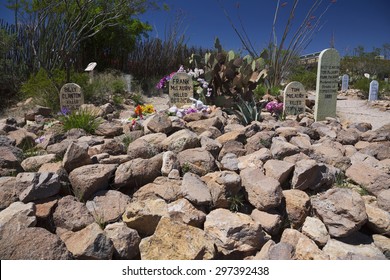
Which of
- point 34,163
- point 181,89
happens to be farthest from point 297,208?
point 181,89

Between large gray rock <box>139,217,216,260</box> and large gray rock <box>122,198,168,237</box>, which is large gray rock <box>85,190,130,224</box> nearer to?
large gray rock <box>122,198,168,237</box>

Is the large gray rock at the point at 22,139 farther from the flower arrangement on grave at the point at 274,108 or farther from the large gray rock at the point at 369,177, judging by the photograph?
the flower arrangement on grave at the point at 274,108

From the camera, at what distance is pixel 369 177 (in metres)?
2.54

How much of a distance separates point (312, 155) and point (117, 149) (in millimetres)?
1888

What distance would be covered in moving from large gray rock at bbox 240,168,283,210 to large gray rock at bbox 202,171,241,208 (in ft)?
0.30

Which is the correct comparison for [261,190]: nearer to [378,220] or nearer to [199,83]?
[378,220]

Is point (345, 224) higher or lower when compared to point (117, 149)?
lower

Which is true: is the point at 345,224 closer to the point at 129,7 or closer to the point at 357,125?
the point at 357,125

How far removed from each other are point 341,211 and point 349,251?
25cm

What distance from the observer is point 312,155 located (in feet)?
9.66

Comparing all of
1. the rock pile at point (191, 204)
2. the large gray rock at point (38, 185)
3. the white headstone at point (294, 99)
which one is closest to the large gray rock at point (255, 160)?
the rock pile at point (191, 204)

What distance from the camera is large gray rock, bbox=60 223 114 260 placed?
1.74 metres

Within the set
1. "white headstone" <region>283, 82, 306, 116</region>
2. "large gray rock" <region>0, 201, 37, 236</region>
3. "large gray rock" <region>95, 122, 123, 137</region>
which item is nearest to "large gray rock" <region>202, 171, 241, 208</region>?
"large gray rock" <region>0, 201, 37, 236</region>

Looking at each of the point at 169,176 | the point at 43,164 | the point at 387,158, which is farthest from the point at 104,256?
the point at 387,158
